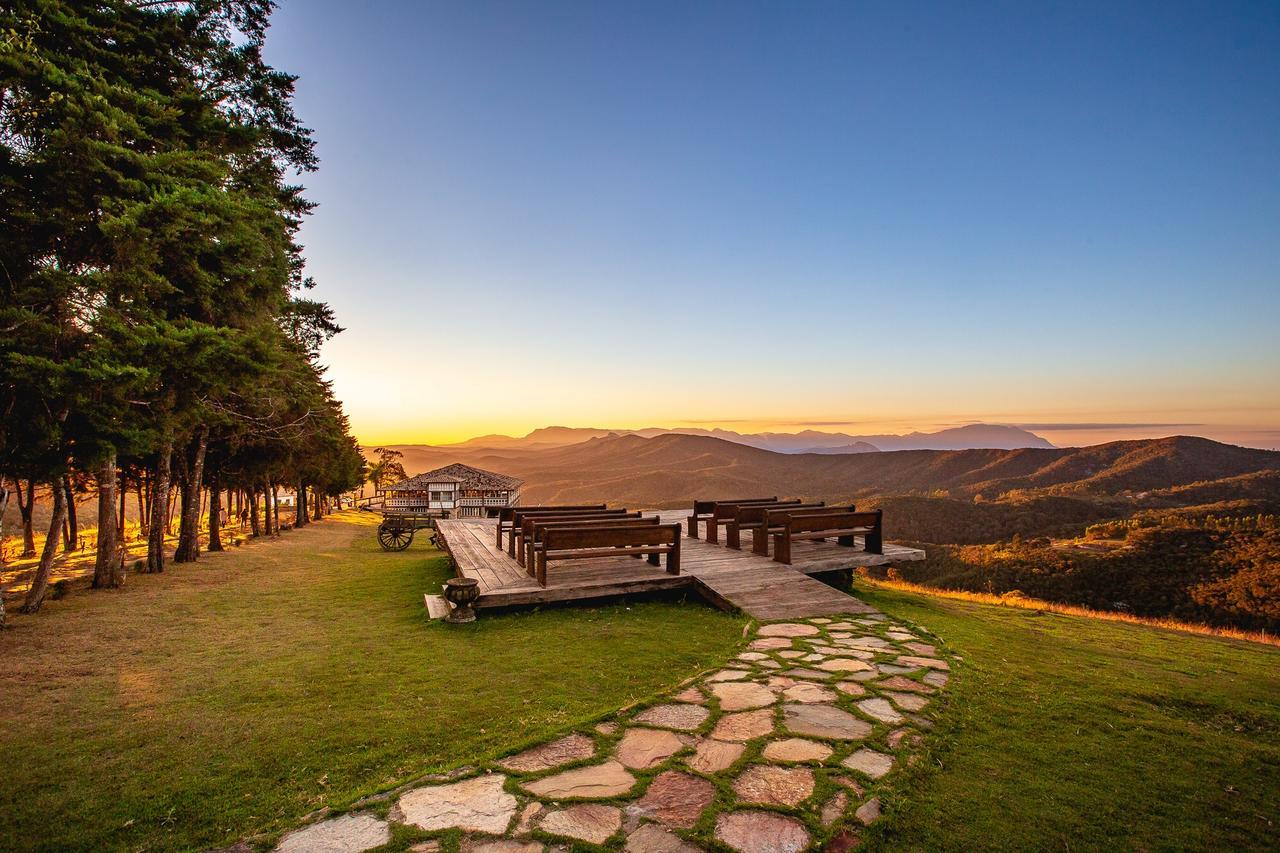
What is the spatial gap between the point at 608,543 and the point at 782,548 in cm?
336

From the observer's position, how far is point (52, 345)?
7.24 m

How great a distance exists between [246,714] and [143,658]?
3.19 m

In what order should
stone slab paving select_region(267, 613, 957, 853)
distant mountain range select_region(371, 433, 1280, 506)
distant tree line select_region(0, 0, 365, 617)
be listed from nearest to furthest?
1. stone slab paving select_region(267, 613, 957, 853)
2. distant tree line select_region(0, 0, 365, 617)
3. distant mountain range select_region(371, 433, 1280, 506)

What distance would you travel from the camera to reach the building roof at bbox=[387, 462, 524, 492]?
32312 millimetres

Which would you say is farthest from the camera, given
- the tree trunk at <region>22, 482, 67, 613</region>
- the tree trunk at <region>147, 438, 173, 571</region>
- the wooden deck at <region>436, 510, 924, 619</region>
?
the tree trunk at <region>147, 438, 173, 571</region>

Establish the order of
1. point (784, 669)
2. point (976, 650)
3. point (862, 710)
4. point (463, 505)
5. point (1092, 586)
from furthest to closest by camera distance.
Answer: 1. point (463, 505)
2. point (1092, 586)
3. point (976, 650)
4. point (784, 669)
5. point (862, 710)

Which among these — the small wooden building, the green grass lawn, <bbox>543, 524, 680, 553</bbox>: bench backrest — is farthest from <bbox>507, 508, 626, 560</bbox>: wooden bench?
the small wooden building

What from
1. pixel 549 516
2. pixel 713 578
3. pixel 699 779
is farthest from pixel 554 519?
pixel 699 779

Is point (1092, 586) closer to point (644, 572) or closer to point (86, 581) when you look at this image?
point (644, 572)

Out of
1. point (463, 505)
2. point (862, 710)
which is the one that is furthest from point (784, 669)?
point (463, 505)

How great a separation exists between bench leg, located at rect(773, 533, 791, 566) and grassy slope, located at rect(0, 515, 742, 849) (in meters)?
2.31

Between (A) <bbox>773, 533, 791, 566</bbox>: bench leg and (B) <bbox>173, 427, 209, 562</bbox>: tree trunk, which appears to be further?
(B) <bbox>173, 427, 209, 562</bbox>: tree trunk

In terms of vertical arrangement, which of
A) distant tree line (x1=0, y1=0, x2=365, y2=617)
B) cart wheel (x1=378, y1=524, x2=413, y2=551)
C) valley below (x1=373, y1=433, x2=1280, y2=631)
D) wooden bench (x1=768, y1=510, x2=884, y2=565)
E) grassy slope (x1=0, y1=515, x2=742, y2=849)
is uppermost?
distant tree line (x1=0, y1=0, x2=365, y2=617)

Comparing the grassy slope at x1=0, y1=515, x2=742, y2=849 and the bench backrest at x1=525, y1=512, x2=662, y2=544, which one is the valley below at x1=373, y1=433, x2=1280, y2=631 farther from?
the grassy slope at x1=0, y1=515, x2=742, y2=849
